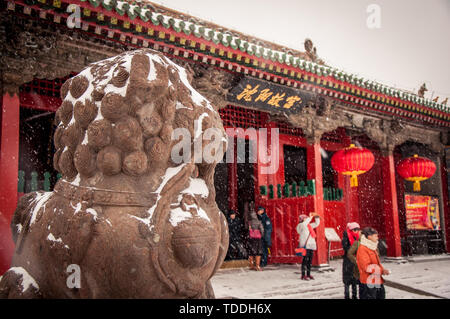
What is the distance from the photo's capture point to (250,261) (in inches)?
292

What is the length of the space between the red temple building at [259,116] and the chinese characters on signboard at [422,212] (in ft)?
0.12

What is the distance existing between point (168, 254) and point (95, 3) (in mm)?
3919

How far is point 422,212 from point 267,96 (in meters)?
7.36

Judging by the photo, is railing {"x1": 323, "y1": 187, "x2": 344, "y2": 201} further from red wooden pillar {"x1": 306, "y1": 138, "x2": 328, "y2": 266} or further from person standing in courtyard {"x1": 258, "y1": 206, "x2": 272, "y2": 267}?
person standing in courtyard {"x1": 258, "y1": 206, "x2": 272, "y2": 267}

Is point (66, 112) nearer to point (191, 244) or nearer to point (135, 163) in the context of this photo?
point (135, 163)

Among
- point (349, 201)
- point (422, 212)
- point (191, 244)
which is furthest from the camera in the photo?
point (422, 212)

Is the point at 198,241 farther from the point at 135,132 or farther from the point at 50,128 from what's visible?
the point at 50,128

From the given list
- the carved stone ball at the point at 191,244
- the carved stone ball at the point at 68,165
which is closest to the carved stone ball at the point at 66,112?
the carved stone ball at the point at 68,165

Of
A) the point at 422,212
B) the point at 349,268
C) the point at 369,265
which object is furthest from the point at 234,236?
the point at 422,212

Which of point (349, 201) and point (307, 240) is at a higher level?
point (349, 201)

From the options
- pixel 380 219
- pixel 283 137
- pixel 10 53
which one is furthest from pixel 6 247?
pixel 380 219

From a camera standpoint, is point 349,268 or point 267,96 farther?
point 267,96

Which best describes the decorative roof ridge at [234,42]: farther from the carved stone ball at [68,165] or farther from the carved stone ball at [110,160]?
the carved stone ball at [110,160]

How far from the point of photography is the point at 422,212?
10.7 metres
